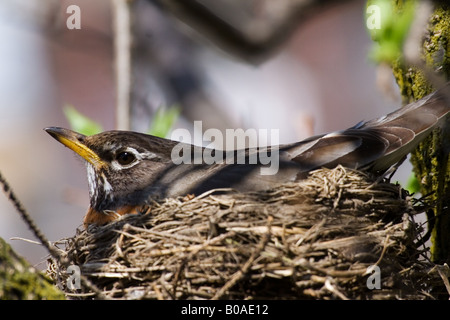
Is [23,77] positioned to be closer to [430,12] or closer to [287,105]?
[287,105]

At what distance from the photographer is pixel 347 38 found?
978cm

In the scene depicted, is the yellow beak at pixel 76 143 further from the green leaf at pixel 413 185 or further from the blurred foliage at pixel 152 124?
the green leaf at pixel 413 185

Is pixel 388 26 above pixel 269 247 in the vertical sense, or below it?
above

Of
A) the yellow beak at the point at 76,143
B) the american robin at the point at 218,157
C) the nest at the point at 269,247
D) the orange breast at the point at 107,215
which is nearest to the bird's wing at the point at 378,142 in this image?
the american robin at the point at 218,157

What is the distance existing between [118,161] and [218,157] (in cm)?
89

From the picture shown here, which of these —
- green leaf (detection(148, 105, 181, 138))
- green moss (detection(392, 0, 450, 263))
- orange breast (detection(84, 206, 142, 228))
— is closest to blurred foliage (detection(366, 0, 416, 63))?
green moss (detection(392, 0, 450, 263))

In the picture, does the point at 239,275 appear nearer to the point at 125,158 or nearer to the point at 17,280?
the point at 17,280

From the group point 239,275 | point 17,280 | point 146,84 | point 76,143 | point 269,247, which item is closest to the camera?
point 17,280

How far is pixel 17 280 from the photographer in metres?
2.84

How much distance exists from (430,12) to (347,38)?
501cm

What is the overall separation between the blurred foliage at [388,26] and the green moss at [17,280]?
131 inches

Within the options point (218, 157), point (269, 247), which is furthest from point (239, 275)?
point (218, 157)

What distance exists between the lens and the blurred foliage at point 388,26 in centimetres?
483

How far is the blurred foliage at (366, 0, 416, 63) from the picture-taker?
483 centimetres
